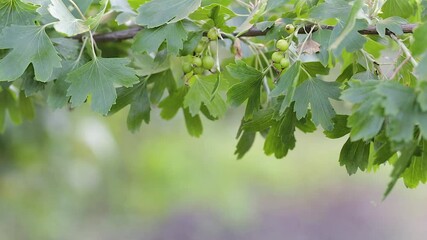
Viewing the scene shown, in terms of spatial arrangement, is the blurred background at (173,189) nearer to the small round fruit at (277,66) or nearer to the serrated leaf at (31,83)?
the serrated leaf at (31,83)

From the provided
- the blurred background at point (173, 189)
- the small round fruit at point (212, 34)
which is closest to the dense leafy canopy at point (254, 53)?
the small round fruit at point (212, 34)

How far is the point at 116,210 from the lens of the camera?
3.45 meters

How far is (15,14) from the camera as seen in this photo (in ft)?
2.70

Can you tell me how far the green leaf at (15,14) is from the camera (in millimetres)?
818

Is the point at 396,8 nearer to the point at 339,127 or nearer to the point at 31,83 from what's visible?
the point at 339,127

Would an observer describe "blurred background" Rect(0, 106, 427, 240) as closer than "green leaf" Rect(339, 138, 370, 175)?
No

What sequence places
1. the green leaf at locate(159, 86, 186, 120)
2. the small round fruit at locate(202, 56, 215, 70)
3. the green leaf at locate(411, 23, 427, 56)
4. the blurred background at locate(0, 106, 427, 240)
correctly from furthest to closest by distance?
the blurred background at locate(0, 106, 427, 240) → the green leaf at locate(159, 86, 186, 120) → the small round fruit at locate(202, 56, 215, 70) → the green leaf at locate(411, 23, 427, 56)

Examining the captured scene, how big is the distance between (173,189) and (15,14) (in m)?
2.66

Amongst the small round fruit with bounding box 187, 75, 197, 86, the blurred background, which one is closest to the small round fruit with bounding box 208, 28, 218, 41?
the small round fruit with bounding box 187, 75, 197, 86

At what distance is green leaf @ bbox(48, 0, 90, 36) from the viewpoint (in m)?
0.77

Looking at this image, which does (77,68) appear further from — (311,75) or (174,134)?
(174,134)

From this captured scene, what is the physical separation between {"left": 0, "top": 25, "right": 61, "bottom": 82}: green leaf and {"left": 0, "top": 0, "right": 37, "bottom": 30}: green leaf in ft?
0.08

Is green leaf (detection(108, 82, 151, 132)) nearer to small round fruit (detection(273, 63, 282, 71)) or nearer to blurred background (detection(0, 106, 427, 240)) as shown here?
small round fruit (detection(273, 63, 282, 71))

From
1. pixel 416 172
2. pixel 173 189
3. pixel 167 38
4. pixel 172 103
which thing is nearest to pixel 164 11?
pixel 167 38
